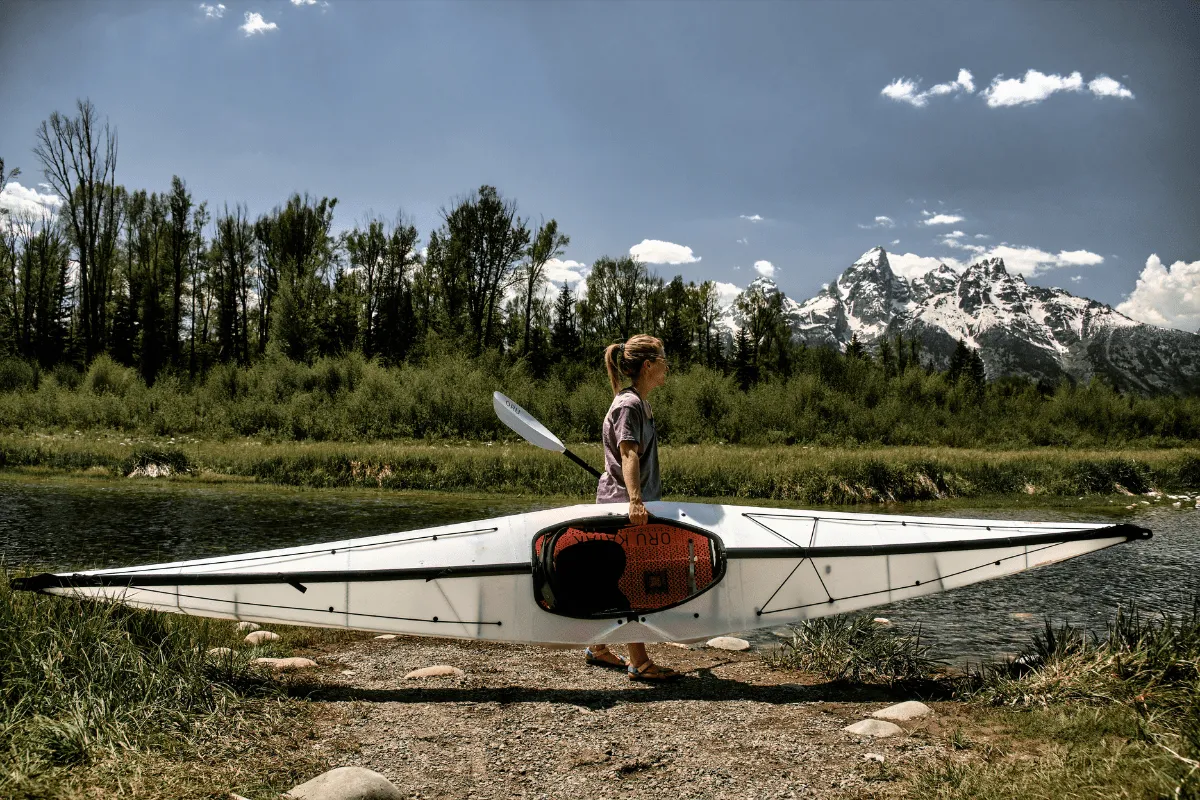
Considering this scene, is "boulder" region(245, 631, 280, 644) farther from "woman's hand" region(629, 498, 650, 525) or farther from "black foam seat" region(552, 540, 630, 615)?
"woman's hand" region(629, 498, 650, 525)

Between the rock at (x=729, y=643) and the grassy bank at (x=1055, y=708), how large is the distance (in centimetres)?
43

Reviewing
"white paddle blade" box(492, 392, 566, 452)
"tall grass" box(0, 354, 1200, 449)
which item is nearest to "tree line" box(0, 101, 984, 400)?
"tall grass" box(0, 354, 1200, 449)

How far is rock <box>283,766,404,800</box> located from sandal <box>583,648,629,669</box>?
86.6 inches

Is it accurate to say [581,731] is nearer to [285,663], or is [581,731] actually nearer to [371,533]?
[285,663]

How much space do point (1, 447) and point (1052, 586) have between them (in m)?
22.9

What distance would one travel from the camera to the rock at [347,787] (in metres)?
2.82

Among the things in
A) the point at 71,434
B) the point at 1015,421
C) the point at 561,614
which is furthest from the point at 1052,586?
the point at 1015,421

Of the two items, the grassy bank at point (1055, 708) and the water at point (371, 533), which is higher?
the grassy bank at point (1055, 708)

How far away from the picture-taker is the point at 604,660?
5027 mm

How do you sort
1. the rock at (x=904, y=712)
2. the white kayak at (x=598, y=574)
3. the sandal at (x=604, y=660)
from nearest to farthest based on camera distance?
the rock at (x=904, y=712) → the white kayak at (x=598, y=574) → the sandal at (x=604, y=660)

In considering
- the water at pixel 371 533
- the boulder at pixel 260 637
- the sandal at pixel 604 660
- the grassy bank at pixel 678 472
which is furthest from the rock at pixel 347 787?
the grassy bank at pixel 678 472

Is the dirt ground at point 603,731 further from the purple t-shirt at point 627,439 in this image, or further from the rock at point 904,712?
the purple t-shirt at point 627,439

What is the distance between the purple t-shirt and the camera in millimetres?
4387

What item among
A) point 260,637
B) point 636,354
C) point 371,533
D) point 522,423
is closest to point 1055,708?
point 636,354
